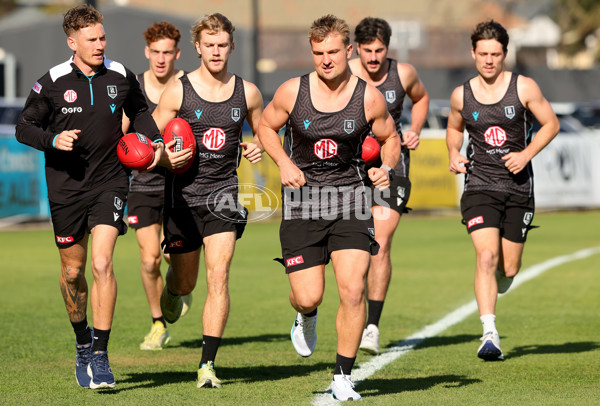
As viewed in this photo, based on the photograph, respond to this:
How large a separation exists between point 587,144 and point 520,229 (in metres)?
19.3

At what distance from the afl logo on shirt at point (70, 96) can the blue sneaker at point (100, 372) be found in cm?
175

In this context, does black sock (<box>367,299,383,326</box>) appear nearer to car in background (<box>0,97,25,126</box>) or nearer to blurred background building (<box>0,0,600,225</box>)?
blurred background building (<box>0,0,600,225</box>)

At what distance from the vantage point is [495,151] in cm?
939

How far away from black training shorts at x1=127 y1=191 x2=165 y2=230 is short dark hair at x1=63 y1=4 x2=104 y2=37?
2547mm

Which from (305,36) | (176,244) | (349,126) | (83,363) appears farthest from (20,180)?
(305,36)

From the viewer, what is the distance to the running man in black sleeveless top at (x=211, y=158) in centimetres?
800

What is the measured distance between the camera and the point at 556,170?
27.3 meters

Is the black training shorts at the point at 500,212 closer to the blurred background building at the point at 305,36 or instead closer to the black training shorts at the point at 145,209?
the black training shorts at the point at 145,209

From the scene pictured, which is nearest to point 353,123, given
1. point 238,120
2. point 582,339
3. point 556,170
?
point 238,120

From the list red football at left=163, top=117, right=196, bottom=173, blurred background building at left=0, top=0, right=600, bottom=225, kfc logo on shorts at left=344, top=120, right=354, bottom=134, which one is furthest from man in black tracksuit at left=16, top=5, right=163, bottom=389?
blurred background building at left=0, top=0, right=600, bottom=225

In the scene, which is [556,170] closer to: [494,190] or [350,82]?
[494,190]

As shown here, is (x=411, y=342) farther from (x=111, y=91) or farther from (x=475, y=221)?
(x=111, y=91)

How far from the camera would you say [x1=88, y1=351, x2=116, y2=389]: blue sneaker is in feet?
24.7

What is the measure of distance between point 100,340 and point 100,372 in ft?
0.72
